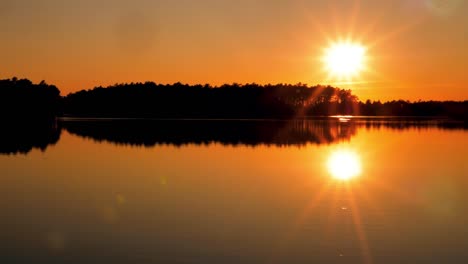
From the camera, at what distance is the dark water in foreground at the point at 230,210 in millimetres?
11781

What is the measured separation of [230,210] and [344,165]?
14102 millimetres

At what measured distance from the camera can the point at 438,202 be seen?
18234 mm

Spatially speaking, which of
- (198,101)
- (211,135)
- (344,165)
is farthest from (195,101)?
(344,165)

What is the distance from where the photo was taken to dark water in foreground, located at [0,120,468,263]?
11781mm

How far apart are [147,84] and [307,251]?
15026 cm

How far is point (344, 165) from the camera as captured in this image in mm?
29031

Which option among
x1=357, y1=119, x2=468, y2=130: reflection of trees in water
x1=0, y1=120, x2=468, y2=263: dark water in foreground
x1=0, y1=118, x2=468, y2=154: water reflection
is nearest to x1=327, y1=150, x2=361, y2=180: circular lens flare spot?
x1=0, y1=120, x2=468, y2=263: dark water in foreground

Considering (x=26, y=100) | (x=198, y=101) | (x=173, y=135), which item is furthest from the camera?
(x=198, y=101)

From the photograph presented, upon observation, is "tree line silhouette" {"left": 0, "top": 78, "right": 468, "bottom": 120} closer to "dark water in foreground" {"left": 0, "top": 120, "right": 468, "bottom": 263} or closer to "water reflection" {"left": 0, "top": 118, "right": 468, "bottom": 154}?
"water reflection" {"left": 0, "top": 118, "right": 468, "bottom": 154}

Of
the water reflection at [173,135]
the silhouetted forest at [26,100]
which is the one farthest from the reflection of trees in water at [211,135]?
the silhouetted forest at [26,100]

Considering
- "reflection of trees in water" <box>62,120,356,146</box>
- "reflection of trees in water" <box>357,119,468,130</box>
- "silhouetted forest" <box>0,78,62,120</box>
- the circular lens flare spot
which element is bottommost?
"reflection of trees in water" <box>357,119,468,130</box>

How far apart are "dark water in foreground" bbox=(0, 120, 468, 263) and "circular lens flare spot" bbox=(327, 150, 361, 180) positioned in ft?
0.29

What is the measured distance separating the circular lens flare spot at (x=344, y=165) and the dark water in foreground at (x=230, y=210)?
0.29ft

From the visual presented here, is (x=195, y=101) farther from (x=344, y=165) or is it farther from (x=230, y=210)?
(x=230, y=210)
